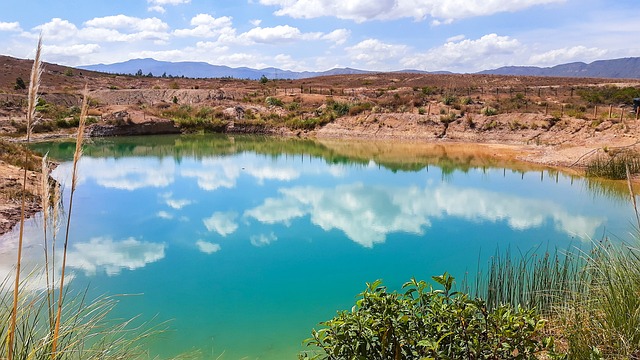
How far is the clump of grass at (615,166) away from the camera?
52.8 ft

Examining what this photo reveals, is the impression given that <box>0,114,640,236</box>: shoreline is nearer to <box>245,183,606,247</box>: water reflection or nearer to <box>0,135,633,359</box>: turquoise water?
<box>0,135,633,359</box>: turquoise water

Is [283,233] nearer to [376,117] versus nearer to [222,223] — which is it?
[222,223]

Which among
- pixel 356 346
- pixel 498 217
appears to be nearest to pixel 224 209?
pixel 498 217

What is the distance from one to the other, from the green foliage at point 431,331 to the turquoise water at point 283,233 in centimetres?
169

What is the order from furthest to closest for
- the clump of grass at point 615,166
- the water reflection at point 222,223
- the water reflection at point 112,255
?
1. the clump of grass at point 615,166
2. the water reflection at point 222,223
3. the water reflection at point 112,255

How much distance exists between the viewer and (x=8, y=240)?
378 inches

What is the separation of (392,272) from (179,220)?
20.3 feet

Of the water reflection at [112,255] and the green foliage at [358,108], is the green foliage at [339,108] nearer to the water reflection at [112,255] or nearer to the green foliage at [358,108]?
the green foliage at [358,108]

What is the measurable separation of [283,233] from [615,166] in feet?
40.0

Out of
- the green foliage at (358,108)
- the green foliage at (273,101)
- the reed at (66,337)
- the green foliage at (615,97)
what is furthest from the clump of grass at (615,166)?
the green foliage at (273,101)

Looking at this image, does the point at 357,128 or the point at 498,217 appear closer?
the point at 498,217

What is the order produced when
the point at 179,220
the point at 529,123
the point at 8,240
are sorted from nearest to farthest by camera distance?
the point at 8,240, the point at 179,220, the point at 529,123

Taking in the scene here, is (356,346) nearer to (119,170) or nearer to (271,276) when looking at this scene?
(271,276)

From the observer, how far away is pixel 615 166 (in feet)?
53.8
